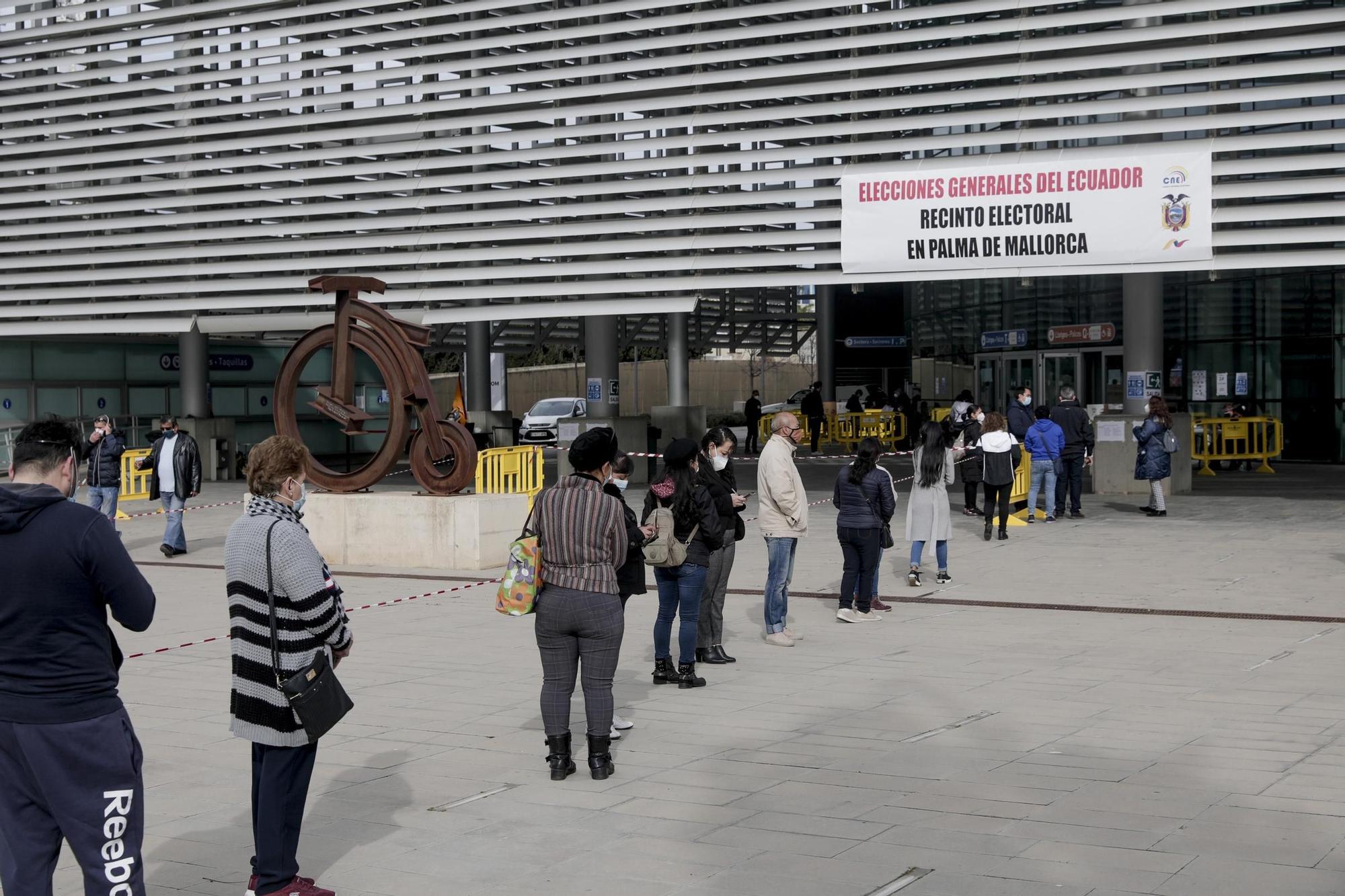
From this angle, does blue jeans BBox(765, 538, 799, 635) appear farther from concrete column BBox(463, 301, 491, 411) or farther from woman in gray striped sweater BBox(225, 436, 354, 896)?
concrete column BBox(463, 301, 491, 411)

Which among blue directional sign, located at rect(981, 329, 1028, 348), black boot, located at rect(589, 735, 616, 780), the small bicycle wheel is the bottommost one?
black boot, located at rect(589, 735, 616, 780)

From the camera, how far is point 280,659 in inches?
218

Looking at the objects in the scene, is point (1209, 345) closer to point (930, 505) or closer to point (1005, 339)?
point (1005, 339)

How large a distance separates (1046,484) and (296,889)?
15929 mm

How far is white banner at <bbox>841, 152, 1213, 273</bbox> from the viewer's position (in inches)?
795

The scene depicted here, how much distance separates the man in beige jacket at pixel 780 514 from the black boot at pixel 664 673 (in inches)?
55.1

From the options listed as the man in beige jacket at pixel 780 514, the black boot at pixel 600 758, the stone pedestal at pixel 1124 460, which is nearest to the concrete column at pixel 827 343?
the stone pedestal at pixel 1124 460

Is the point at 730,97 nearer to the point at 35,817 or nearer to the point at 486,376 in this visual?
the point at 486,376

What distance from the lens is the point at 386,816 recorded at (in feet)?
22.7

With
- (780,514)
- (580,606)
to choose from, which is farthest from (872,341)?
(580,606)

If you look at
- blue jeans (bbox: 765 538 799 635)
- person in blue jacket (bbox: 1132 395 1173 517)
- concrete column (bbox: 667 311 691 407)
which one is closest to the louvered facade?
person in blue jacket (bbox: 1132 395 1173 517)

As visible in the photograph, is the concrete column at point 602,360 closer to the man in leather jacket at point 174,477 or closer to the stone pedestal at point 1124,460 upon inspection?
the stone pedestal at point 1124,460

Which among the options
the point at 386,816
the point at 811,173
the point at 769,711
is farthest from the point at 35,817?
the point at 811,173

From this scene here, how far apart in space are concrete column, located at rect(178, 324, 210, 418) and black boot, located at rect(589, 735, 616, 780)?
23647 mm
